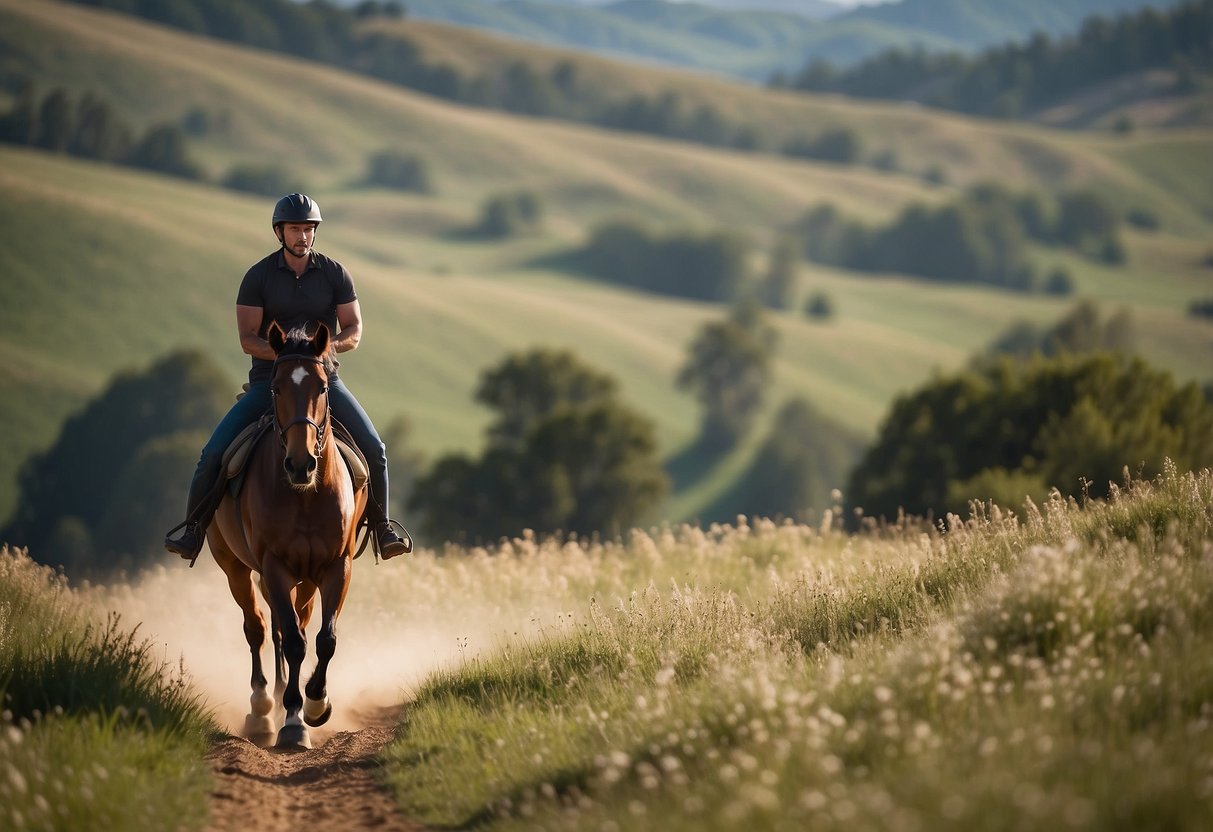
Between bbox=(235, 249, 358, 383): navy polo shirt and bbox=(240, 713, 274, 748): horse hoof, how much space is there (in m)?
2.67

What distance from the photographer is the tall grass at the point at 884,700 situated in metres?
4.88

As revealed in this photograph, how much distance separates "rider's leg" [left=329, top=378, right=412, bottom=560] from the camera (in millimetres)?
10195

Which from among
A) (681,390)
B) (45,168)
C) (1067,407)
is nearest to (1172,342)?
(681,390)

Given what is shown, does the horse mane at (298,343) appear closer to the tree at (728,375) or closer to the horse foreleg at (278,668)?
the horse foreleg at (278,668)

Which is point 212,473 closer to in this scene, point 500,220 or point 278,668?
point 278,668

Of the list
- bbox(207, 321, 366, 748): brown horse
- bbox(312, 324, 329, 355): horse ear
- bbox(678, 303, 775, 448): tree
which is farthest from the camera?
bbox(678, 303, 775, 448): tree

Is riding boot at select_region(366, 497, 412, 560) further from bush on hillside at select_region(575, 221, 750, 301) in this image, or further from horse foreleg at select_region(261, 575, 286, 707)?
bush on hillside at select_region(575, 221, 750, 301)

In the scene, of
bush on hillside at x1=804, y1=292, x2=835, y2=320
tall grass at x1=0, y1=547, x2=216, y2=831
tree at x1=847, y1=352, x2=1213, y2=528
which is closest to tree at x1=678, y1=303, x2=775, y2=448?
bush on hillside at x1=804, y1=292, x2=835, y2=320

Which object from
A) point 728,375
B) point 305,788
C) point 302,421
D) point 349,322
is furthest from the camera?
point 728,375

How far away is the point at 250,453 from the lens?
980cm

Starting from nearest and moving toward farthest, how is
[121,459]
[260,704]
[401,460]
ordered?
[260,704] → [121,459] → [401,460]

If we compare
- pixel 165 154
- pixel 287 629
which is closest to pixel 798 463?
pixel 287 629

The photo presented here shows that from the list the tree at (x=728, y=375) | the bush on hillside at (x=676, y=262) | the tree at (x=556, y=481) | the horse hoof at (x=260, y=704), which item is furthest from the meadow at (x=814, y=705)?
the bush on hillside at (x=676, y=262)

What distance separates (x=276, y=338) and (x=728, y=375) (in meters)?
108
